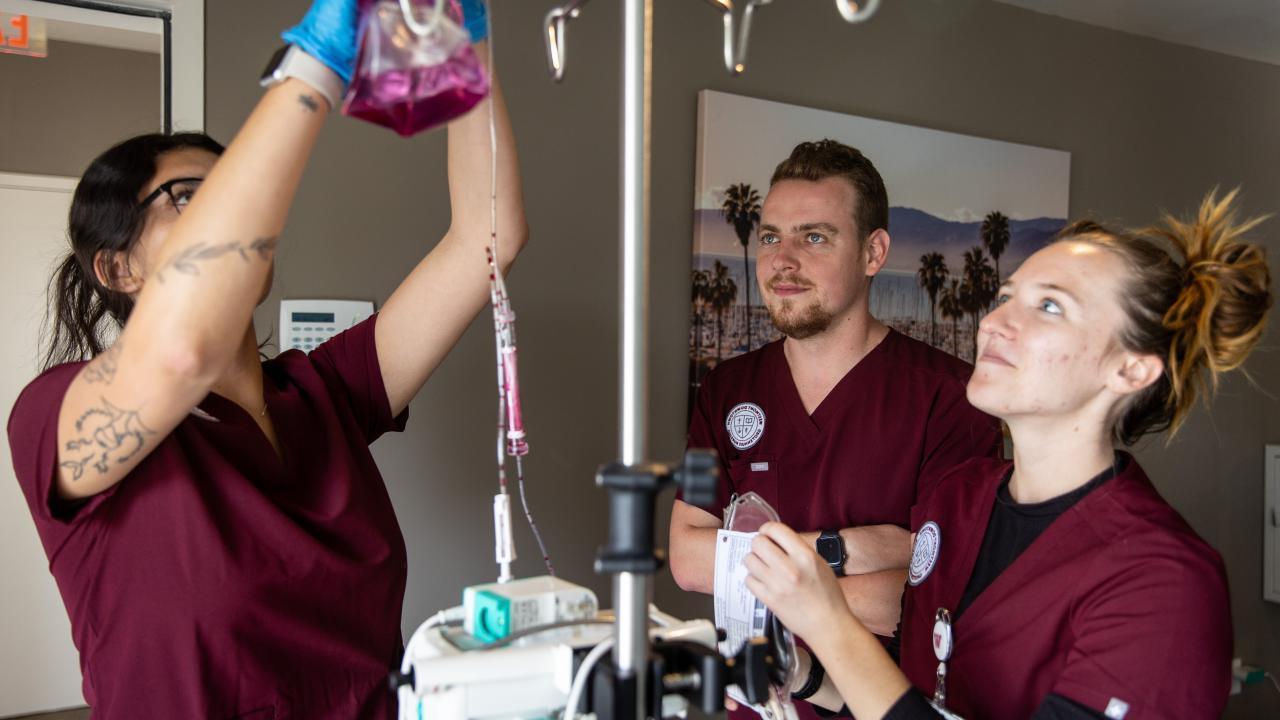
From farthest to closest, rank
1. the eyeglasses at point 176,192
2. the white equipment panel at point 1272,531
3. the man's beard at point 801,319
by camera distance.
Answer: the white equipment panel at point 1272,531 < the man's beard at point 801,319 < the eyeglasses at point 176,192

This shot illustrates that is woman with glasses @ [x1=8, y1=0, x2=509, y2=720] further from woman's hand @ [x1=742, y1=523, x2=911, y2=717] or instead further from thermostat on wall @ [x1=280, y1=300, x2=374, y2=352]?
thermostat on wall @ [x1=280, y1=300, x2=374, y2=352]

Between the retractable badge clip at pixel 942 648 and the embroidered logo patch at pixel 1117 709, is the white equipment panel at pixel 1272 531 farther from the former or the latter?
the embroidered logo patch at pixel 1117 709

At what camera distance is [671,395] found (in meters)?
2.69

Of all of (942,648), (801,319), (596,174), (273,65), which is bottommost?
(942,648)

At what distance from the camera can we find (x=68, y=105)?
3086mm

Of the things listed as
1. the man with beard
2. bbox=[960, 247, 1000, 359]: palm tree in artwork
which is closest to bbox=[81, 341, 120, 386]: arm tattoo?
the man with beard

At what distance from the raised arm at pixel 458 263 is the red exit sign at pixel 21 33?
56.2 inches

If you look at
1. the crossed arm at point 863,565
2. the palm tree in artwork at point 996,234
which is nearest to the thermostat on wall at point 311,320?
the crossed arm at point 863,565

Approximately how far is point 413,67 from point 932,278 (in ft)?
8.14

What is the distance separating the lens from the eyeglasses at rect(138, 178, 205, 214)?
3.95 ft

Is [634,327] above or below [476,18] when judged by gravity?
below

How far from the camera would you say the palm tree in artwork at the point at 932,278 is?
298 cm

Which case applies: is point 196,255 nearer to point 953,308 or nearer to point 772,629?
point 772,629

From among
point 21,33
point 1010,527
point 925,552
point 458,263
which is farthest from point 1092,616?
point 21,33
